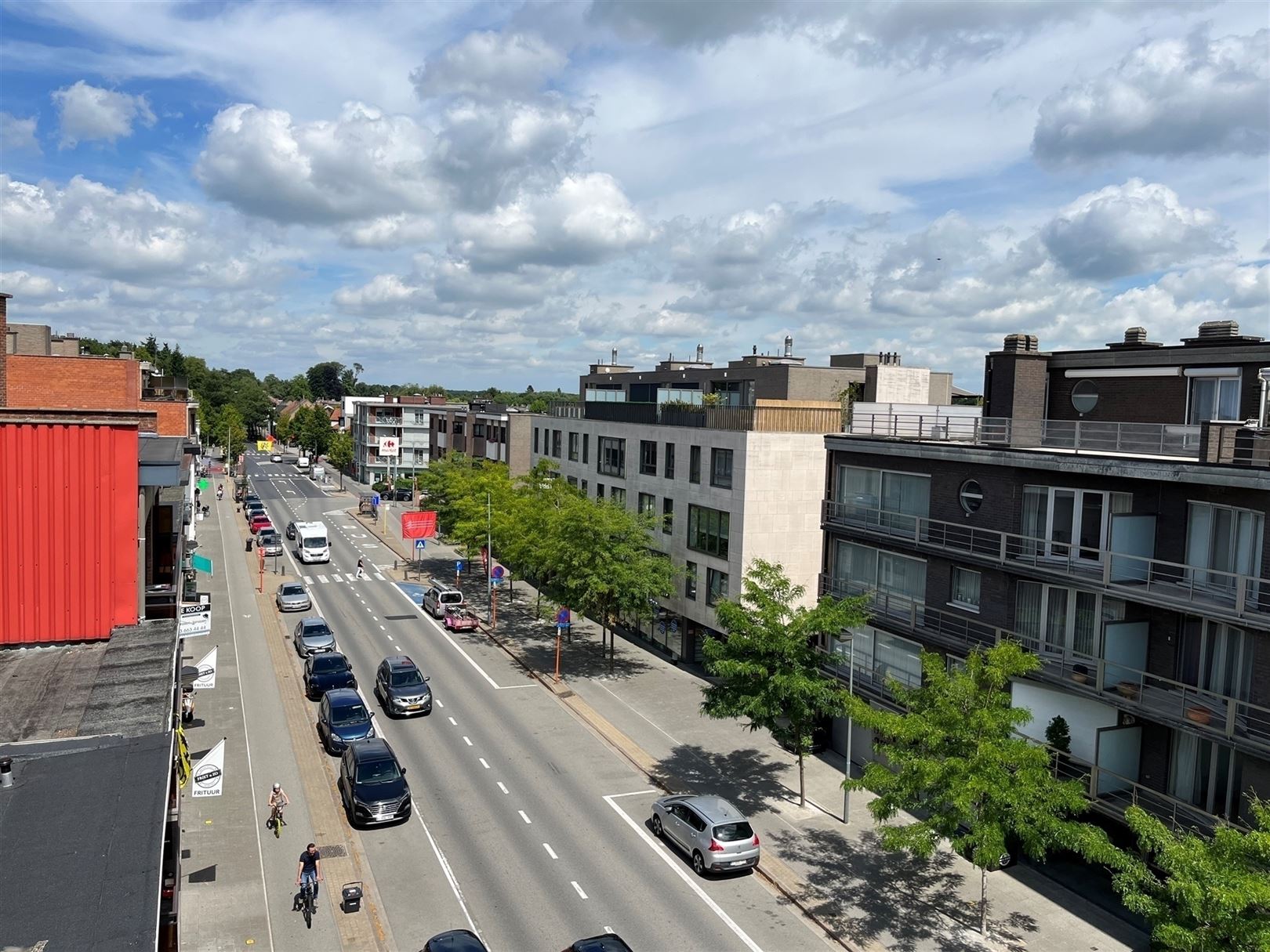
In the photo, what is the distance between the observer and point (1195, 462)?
22.4 metres

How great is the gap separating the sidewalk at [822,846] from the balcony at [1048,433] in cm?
1224

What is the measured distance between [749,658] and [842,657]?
3631 mm

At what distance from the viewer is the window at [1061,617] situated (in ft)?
80.6

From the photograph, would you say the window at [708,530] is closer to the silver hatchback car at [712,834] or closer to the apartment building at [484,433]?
the silver hatchback car at [712,834]

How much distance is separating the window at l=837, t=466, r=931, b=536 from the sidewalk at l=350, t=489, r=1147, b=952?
9.23 meters

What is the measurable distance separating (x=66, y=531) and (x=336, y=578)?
50135mm

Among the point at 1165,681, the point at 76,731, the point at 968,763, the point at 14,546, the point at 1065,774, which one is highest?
the point at 14,546

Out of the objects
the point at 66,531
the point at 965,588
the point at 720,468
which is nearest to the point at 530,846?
the point at 965,588

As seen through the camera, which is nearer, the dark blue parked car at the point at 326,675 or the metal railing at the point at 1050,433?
the metal railing at the point at 1050,433

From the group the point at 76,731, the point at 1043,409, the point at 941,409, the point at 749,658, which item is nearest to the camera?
the point at 76,731

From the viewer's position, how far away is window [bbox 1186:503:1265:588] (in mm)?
21234

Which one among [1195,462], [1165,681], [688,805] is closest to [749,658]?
[688,805]

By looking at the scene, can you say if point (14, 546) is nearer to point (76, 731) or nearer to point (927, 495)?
point (76, 731)

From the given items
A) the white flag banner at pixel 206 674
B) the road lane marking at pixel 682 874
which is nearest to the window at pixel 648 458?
the road lane marking at pixel 682 874
